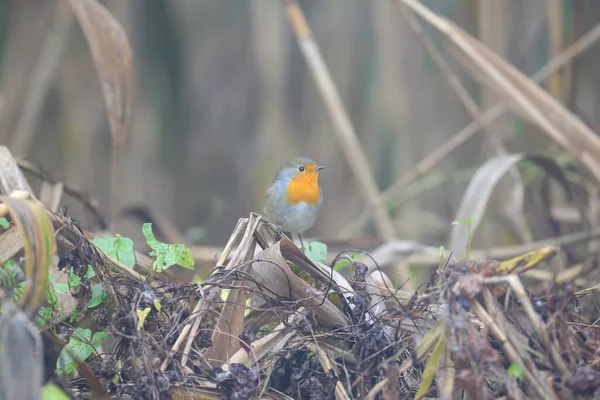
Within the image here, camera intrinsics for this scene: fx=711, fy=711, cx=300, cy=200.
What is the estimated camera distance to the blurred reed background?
4.35 meters

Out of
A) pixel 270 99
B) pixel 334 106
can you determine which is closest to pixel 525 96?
pixel 334 106

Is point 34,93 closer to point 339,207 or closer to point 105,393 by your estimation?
point 339,207

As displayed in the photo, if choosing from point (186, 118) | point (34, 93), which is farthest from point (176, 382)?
point (186, 118)

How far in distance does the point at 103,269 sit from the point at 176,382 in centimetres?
38

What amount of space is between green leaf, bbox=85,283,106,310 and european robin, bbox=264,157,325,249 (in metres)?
1.56

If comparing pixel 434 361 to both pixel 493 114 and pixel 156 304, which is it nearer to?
pixel 156 304

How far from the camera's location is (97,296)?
172 centimetres

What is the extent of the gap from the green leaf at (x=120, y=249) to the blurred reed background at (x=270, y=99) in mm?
2453

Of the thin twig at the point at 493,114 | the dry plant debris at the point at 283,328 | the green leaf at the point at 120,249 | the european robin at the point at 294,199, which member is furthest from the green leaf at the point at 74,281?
the thin twig at the point at 493,114

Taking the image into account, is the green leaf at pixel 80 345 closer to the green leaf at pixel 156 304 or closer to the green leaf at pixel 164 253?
the green leaf at pixel 156 304

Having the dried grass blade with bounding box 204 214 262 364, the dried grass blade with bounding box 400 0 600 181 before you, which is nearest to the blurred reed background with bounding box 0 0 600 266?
the dried grass blade with bounding box 400 0 600 181

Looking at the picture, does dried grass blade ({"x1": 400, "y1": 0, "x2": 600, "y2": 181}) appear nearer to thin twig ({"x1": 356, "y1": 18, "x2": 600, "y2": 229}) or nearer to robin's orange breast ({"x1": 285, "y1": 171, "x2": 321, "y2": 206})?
thin twig ({"x1": 356, "y1": 18, "x2": 600, "y2": 229})

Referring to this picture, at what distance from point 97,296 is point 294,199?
5.64 ft

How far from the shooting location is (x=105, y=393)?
1549 millimetres
